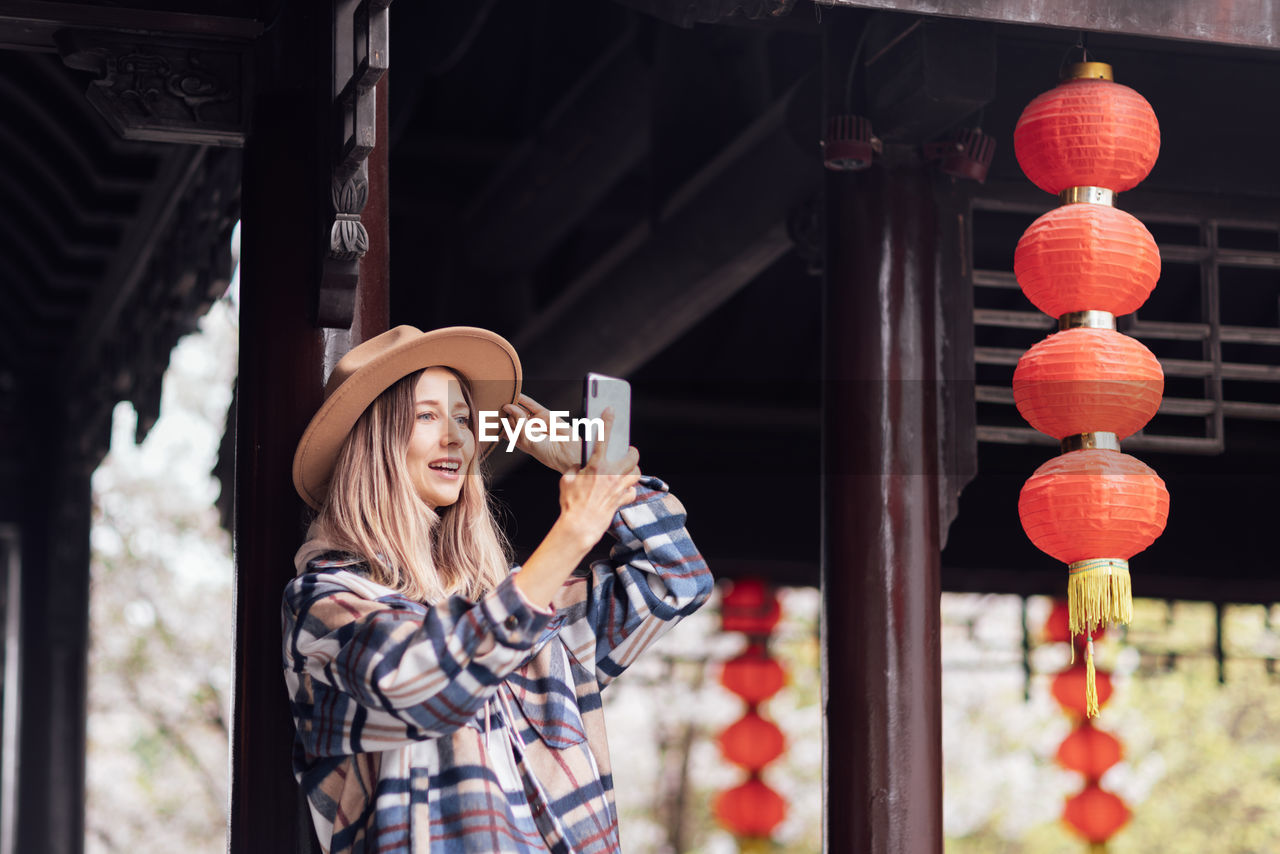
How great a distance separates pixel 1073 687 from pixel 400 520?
6634mm

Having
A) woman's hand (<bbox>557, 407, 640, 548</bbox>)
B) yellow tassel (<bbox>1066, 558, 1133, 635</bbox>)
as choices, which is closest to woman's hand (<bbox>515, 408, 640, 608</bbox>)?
woman's hand (<bbox>557, 407, 640, 548</bbox>)

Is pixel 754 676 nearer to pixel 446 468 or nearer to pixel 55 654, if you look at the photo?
pixel 55 654

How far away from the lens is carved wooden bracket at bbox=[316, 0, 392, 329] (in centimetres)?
264

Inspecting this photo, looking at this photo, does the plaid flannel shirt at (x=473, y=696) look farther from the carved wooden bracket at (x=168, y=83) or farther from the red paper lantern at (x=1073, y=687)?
the red paper lantern at (x=1073, y=687)

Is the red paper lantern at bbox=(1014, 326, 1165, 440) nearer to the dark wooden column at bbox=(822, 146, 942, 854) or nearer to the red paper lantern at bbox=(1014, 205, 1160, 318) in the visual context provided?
the red paper lantern at bbox=(1014, 205, 1160, 318)

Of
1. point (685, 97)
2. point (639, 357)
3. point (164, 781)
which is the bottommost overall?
point (164, 781)

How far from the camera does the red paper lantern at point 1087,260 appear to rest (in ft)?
10.9

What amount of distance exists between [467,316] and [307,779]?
4.45 metres

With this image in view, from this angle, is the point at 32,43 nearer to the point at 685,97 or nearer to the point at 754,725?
the point at 685,97

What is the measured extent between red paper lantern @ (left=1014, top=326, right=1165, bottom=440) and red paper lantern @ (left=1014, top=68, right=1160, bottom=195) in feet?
1.13

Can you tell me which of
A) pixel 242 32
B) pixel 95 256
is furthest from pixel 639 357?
pixel 242 32

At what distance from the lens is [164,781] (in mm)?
16719

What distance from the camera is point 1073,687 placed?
27.6ft

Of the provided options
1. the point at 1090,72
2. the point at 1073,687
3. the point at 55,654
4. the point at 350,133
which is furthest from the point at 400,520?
the point at 1073,687
